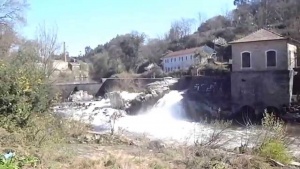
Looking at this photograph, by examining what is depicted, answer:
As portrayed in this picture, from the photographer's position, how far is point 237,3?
82.6m

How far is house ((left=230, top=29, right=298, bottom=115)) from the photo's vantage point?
100.0 feet

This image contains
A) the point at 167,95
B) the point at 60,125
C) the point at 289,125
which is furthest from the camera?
Answer: the point at 167,95

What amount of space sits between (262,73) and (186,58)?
103 feet

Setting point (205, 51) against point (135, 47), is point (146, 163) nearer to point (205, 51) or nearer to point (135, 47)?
point (205, 51)

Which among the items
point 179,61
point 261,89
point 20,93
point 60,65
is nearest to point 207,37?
point 179,61

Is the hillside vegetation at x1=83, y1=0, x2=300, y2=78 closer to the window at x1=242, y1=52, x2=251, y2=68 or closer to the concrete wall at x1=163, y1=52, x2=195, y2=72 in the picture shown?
the concrete wall at x1=163, y1=52, x2=195, y2=72

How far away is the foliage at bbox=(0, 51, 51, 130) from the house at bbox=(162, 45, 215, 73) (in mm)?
42687

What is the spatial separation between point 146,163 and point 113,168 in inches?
36.2

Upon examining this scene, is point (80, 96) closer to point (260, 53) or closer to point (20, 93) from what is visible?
point (260, 53)

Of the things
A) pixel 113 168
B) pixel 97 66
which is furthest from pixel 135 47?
pixel 113 168

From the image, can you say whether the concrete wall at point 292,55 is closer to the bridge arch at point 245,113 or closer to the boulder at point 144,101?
the bridge arch at point 245,113

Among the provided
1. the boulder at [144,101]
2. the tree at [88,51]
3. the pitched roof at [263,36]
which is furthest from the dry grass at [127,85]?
the tree at [88,51]

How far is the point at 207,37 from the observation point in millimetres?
69750

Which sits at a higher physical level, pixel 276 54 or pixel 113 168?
pixel 276 54
